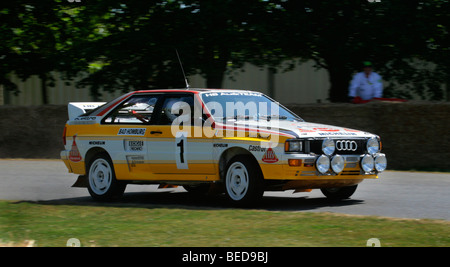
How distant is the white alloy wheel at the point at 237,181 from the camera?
32.2 ft

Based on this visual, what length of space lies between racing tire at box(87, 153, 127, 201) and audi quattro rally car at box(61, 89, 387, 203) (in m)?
0.01

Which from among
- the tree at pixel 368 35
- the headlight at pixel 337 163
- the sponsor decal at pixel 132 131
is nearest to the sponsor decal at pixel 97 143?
the sponsor decal at pixel 132 131

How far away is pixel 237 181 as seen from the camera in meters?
9.96

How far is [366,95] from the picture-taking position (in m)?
16.6

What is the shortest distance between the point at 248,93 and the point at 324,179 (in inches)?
81.3

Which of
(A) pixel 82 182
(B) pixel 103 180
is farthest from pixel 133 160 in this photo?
(A) pixel 82 182

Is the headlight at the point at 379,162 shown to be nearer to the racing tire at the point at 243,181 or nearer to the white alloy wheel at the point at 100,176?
the racing tire at the point at 243,181

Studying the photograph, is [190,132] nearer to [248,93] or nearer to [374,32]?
[248,93]

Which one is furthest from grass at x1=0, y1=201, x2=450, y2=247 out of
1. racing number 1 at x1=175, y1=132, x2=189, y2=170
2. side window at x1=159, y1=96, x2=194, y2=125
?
side window at x1=159, y1=96, x2=194, y2=125

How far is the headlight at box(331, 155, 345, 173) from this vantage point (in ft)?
31.9

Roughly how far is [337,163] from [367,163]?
1.72ft

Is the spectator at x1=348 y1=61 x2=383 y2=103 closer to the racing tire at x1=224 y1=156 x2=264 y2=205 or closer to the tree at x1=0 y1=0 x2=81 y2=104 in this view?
the racing tire at x1=224 y1=156 x2=264 y2=205

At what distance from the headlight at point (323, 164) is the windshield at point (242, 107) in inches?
49.8
